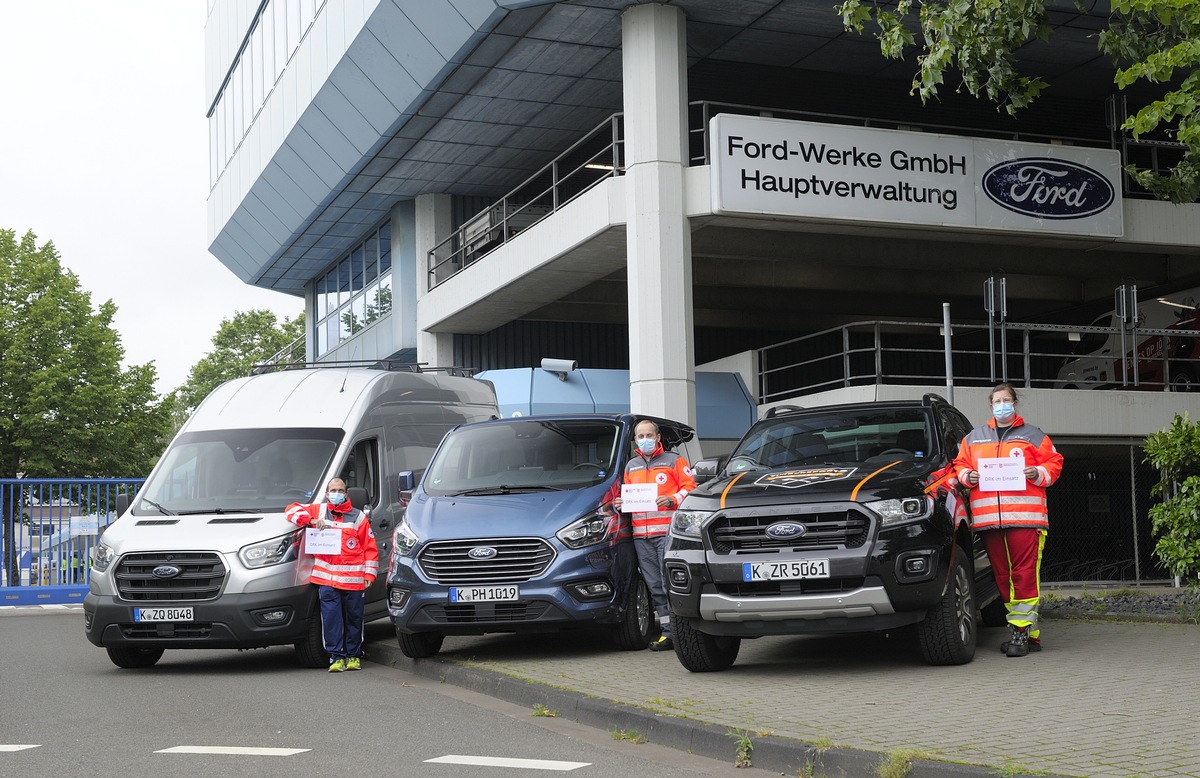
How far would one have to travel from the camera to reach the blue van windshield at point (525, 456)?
11.6 meters

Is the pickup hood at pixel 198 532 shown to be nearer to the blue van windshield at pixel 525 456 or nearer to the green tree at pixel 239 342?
the blue van windshield at pixel 525 456

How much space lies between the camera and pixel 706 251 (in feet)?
76.0

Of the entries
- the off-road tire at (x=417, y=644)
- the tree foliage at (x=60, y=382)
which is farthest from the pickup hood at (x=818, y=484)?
the tree foliage at (x=60, y=382)

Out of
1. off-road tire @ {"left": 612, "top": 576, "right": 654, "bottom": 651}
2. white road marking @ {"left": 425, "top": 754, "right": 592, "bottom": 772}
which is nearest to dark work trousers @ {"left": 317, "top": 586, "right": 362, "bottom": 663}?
off-road tire @ {"left": 612, "top": 576, "right": 654, "bottom": 651}

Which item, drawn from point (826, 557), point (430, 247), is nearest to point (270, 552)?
point (826, 557)

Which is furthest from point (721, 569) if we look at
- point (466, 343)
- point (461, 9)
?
point (466, 343)

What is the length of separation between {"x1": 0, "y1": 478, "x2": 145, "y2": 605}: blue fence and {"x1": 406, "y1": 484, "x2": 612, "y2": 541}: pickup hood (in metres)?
12.3

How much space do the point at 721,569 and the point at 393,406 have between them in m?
5.49

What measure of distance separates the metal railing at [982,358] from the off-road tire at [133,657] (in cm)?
1100

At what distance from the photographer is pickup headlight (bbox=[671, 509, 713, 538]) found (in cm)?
925

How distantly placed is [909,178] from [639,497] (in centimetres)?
1101

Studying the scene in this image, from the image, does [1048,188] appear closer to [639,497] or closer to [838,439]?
[838,439]

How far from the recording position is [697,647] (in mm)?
9406

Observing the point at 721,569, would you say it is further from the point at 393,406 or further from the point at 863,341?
the point at 863,341
